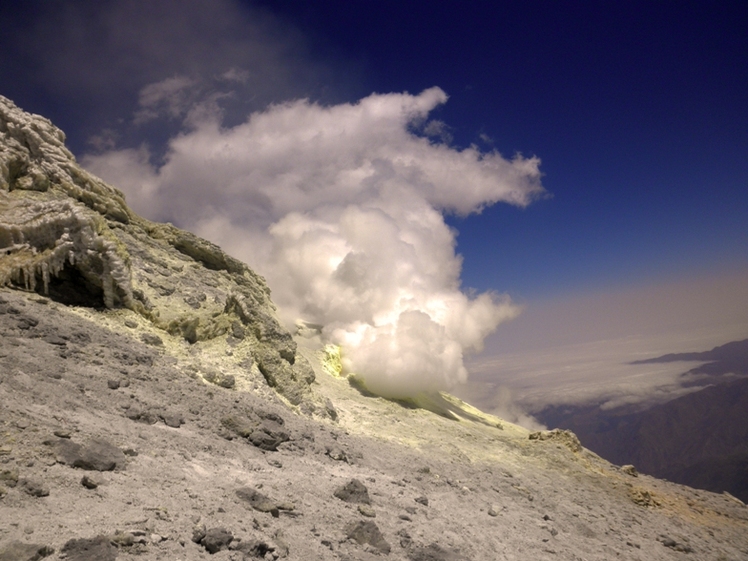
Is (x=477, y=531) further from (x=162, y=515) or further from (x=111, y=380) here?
(x=111, y=380)

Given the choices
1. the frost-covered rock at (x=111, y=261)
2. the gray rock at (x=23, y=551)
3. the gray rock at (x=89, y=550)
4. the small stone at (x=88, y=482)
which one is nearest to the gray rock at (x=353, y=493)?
the small stone at (x=88, y=482)

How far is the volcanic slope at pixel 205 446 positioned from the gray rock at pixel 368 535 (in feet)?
0.12

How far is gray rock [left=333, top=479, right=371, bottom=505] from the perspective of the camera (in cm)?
912

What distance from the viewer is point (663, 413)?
190250 mm

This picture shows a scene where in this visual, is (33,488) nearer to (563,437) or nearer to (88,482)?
(88,482)

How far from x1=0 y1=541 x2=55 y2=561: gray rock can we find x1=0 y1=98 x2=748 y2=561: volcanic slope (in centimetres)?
2

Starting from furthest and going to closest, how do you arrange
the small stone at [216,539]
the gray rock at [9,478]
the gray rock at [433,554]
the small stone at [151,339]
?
the small stone at [151,339], the gray rock at [433,554], the small stone at [216,539], the gray rock at [9,478]

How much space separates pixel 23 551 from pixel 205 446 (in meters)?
4.94

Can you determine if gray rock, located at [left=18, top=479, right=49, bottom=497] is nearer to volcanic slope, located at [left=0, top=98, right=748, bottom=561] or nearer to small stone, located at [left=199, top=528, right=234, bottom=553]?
volcanic slope, located at [left=0, top=98, right=748, bottom=561]

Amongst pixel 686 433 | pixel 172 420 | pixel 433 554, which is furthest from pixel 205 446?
pixel 686 433

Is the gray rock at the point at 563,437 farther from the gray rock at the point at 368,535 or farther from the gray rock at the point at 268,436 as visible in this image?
the gray rock at the point at 368,535

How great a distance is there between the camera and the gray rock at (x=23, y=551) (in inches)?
170

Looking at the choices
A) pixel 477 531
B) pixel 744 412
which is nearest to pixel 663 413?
pixel 744 412

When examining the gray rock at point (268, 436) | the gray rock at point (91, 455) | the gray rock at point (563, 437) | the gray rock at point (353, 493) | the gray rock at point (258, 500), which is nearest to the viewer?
the gray rock at point (91, 455)
